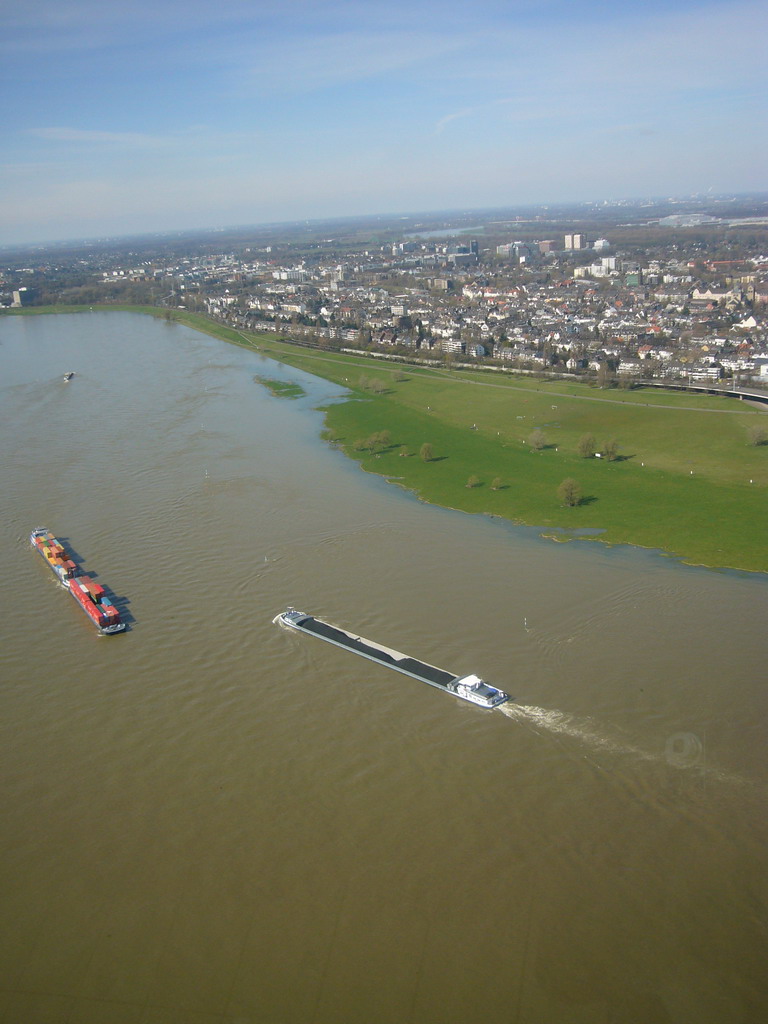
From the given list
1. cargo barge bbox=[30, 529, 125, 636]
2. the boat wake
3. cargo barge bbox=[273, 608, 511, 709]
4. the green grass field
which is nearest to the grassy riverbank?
the green grass field

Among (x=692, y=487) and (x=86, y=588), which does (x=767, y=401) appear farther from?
(x=86, y=588)

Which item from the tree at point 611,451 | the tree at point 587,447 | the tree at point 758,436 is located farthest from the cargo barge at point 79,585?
the tree at point 758,436

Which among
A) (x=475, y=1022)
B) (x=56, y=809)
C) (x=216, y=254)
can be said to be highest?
(x=216, y=254)

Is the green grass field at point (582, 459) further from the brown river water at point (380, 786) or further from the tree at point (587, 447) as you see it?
the brown river water at point (380, 786)

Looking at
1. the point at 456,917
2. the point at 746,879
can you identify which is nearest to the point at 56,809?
the point at 456,917

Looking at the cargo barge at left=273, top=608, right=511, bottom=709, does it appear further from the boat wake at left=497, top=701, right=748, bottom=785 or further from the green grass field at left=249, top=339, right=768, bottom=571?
the green grass field at left=249, top=339, right=768, bottom=571

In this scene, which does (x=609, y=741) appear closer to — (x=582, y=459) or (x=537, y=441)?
(x=582, y=459)

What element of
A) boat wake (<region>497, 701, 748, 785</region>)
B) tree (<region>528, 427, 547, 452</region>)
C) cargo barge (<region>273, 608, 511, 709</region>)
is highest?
tree (<region>528, 427, 547, 452</region>)
